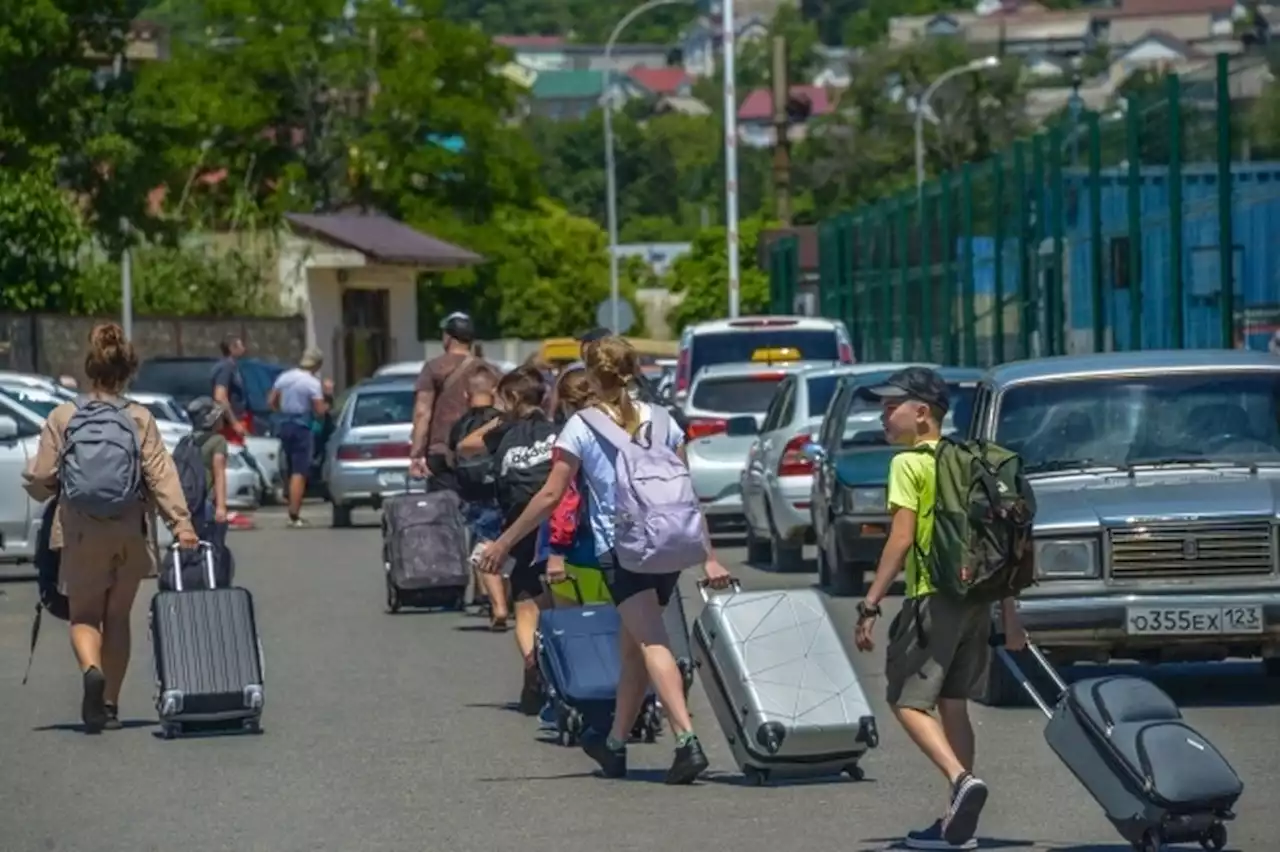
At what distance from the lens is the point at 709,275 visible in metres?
105

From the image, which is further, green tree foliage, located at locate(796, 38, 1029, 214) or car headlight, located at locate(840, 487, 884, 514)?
green tree foliage, located at locate(796, 38, 1029, 214)

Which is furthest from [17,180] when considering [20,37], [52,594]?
[52,594]

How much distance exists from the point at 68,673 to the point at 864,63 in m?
102

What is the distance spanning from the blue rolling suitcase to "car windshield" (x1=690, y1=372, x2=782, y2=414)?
14.4m

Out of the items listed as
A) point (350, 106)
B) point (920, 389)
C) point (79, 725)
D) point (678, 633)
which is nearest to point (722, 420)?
point (79, 725)

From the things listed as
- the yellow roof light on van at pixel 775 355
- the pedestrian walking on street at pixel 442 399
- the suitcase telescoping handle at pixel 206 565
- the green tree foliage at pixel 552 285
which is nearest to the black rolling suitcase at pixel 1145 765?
the suitcase telescoping handle at pixel 206 565

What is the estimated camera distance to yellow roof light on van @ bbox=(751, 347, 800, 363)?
1121 inches

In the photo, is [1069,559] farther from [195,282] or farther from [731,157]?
[195,282]

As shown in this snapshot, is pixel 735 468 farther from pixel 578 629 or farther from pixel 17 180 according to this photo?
pixel 17 180

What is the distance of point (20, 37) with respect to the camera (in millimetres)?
43500

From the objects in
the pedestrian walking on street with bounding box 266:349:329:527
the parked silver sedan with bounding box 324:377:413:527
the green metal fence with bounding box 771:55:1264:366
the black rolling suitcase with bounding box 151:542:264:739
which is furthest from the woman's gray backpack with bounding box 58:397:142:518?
the pedestrian walking on street with bounding box 266:349:329:527

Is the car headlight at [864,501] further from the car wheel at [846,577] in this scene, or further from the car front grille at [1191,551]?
the car front grille at [1191,551]

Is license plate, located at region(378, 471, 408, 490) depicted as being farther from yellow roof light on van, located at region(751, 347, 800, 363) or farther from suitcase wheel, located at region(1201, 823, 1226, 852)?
suitcase wheel, located at region(1201, 823, 1226, 852)

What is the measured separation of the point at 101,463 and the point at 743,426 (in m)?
11.4
